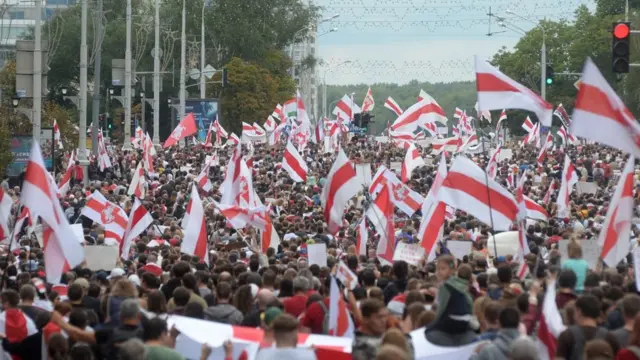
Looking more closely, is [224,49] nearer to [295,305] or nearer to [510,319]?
[295,305]

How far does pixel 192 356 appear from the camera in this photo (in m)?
10.3

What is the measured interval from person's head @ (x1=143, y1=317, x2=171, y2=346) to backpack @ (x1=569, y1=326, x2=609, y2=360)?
2.46m

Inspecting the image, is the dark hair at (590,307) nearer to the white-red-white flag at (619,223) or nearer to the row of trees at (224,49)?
the white-red-white flag at (619,223)

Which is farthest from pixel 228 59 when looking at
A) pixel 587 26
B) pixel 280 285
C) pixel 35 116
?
pixel 280 285

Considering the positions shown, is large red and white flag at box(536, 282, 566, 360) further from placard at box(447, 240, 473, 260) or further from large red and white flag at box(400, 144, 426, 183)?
large red and white flag at box(400, 144, 426, 183)

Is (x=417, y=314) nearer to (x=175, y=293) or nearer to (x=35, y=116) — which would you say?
(x=175, y=293)

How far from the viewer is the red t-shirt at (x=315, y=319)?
11188 millimetres

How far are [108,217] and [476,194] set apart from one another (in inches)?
276

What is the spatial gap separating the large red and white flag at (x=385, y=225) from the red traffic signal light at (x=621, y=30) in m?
5.73

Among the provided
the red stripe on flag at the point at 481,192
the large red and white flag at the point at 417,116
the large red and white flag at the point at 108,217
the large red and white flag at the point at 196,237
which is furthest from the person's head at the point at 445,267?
the large red and white flag at the point at 417,116

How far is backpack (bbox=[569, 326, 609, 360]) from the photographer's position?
9398mm

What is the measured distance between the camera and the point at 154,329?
9.25 metres

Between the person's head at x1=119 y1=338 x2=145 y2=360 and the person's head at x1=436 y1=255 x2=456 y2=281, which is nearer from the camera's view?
the person's head at x1=119 y1=338 x2=145 y2=360

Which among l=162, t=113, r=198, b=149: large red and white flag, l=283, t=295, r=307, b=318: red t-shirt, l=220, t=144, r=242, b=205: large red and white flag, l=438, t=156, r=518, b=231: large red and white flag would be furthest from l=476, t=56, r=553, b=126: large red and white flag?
l=162, t=113, r=198, b=149: large red and white flag
